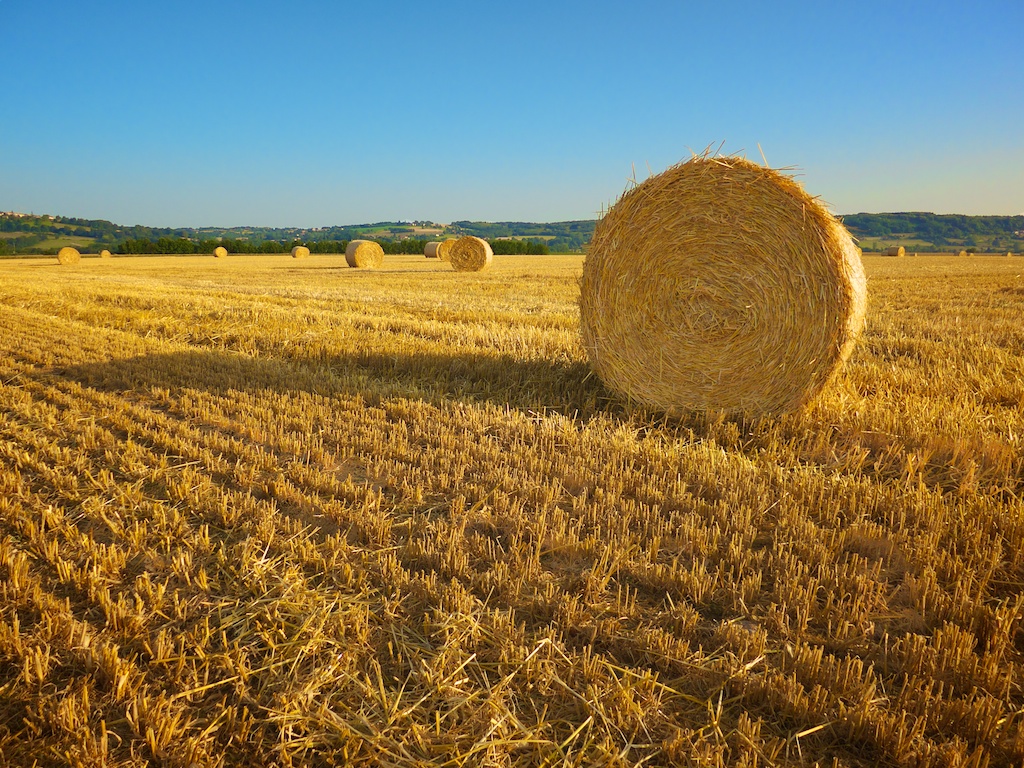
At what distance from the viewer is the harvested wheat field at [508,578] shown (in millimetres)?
2049

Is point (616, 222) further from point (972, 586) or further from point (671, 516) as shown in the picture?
point (972, 586)

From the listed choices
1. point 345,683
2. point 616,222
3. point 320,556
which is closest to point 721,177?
point 616,222

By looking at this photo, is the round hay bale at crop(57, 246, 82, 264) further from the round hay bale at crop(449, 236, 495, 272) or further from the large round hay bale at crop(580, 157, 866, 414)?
the large round hay bale at crop(580, 157, 866, 414)

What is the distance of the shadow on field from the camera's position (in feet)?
19.2

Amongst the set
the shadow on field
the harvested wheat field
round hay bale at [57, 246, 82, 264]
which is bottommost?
the harvested wheat field

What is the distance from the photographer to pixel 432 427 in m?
4.96

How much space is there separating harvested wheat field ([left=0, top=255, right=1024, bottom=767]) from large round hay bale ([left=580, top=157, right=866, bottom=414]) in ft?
1.18

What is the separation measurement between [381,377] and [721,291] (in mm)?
3393

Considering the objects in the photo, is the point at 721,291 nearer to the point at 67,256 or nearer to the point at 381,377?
the point at 381,377

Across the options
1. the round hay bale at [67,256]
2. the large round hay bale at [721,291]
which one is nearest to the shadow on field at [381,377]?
the large round hay bale at [721,291]

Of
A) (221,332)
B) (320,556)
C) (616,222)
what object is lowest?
(320,556)

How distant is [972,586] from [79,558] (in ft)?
12.9

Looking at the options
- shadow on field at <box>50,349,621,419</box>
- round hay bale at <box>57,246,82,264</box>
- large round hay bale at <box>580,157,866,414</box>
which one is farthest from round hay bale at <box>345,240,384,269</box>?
large round hay bale at <box>580,157,866,414</box>

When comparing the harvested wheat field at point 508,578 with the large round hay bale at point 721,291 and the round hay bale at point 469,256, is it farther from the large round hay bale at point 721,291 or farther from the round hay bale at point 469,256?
the round hay bale at point 469,256
